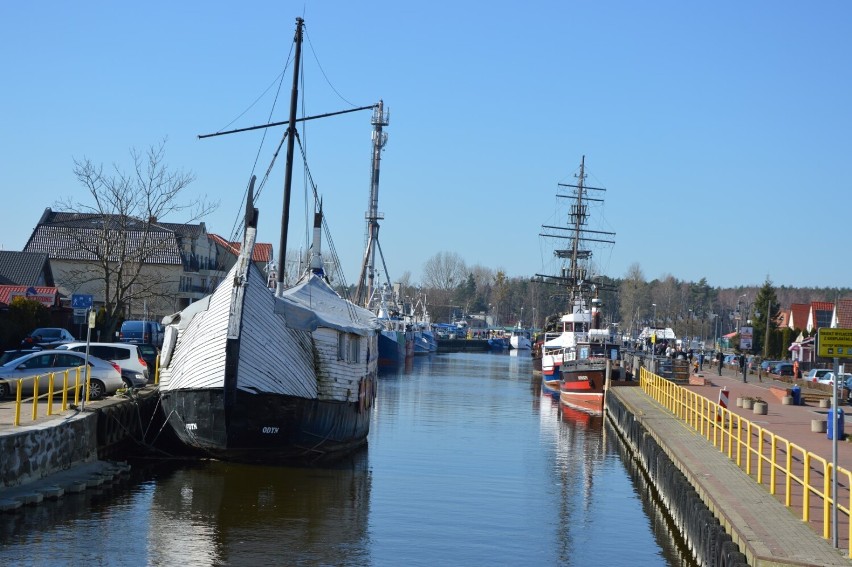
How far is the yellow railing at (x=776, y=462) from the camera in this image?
14180mm

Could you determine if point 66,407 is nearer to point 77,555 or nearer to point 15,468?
point 15,468

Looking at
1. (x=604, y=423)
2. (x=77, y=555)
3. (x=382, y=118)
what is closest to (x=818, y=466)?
(x=77, y=555)

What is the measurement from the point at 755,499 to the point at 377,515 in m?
7.52

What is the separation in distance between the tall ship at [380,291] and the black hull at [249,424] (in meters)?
32.8

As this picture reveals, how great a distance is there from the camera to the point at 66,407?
24688 mm

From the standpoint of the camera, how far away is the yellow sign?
1321 cm

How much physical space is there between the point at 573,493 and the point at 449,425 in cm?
1360

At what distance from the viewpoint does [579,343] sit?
5753 centimetres

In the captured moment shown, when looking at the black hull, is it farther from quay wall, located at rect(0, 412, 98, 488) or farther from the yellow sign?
the yellow sign

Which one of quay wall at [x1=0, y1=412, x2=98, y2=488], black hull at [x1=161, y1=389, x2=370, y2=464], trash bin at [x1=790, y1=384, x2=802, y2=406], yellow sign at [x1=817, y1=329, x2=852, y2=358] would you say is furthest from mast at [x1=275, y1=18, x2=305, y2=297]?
trash bin at [x1=790, y1=384, x2=802, y2=406]

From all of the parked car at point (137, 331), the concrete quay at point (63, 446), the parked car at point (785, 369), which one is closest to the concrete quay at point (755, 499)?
the concrete quay at point (63, 446)

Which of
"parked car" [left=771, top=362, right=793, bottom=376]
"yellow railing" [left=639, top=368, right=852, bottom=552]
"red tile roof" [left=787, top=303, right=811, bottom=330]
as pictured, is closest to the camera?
"yellow railing" [left=639, top=368, right=852, bottom=552]

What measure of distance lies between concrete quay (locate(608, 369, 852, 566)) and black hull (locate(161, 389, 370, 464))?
26.7 feet

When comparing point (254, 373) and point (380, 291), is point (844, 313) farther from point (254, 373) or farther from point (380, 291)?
point (254, 373)
